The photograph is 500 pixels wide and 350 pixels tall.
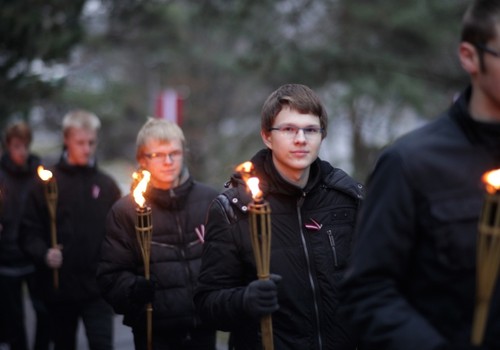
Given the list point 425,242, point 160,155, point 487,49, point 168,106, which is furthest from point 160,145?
point 168,106

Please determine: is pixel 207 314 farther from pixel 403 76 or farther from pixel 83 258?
pixel 403 76

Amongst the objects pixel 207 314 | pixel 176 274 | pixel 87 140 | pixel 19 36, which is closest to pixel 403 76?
pixel 19 36

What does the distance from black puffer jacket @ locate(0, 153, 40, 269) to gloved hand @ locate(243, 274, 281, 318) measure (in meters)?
4.64

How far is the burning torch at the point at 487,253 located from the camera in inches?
88.3

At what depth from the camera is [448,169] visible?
2.44m

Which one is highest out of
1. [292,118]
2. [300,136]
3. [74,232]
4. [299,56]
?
[299,56]

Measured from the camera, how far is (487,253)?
2.26 meters

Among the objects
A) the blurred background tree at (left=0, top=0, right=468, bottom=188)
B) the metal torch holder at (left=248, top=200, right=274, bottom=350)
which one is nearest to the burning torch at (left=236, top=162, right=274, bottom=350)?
the metal torch holder at (left=248, top=200, right=274, bottom=350)

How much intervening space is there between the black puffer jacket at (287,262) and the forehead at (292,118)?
0.77 feet

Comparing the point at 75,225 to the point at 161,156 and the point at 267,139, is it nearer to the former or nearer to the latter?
the point at 161,156

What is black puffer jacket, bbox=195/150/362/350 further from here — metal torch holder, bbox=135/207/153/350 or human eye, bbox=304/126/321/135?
metal torch holder, bbox=135/207/153/350

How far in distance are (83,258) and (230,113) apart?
2748cm

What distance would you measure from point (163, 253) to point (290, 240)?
4.99 ft

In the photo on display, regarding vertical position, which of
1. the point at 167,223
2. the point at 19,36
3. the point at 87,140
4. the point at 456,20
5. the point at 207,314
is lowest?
the point at 207,314
